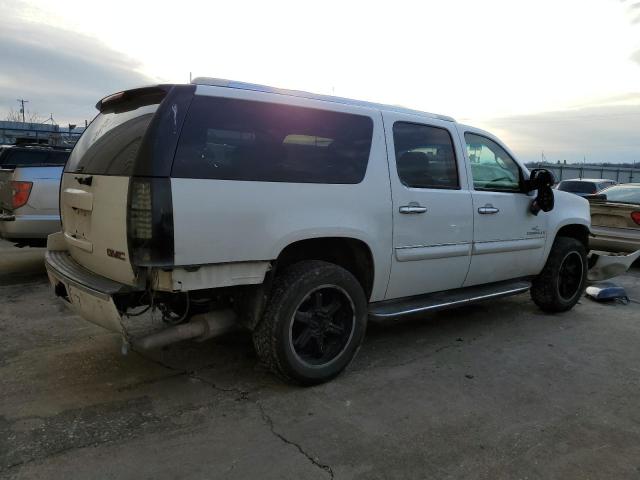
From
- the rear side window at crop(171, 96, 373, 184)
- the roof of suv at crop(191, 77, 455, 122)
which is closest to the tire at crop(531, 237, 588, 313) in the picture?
the roof of suv at crop(191, 77, 455, 122)

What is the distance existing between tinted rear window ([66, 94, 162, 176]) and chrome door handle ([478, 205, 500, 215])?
2940 mm

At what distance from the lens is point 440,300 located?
455 cm

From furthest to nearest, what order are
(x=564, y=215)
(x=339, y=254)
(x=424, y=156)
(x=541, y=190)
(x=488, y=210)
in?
(x=564, y=215)
(x=541, y=190)
(x=488, y=210)
(x=424, y=156)
(x=339, y=254)

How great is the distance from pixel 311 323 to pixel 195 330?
0.80 m

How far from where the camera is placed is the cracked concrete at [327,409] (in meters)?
2.84

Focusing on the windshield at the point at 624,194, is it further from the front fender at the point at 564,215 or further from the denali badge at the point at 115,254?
the denali badge at the point at 115,254

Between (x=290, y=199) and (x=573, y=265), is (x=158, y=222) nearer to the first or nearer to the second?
(x=290, y=199)

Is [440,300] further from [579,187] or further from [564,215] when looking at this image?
[579,187]

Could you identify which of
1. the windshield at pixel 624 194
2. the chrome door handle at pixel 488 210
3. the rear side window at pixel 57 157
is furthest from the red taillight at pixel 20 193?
the windshield at pixel 624 194

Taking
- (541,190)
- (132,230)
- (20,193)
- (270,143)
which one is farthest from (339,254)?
(20,193)

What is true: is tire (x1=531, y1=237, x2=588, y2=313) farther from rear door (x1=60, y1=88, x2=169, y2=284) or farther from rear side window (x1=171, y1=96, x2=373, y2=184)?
rear door (x1=60, y1=88, x2=169, y2=284)

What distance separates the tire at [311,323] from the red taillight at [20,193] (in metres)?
4.63

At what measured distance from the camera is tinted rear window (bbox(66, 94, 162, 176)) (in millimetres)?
3258

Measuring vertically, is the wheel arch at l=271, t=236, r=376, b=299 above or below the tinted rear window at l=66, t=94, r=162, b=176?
below
